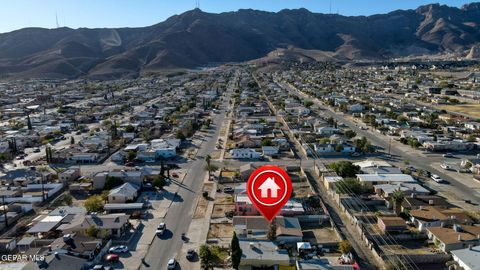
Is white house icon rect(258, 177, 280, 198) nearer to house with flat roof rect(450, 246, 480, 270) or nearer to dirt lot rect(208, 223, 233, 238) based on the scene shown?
dirt lot rect(208, 223, 233, 238)

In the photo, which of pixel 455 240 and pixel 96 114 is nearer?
pixel 455 240

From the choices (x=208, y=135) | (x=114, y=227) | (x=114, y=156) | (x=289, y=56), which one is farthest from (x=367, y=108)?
(x=289, y=56)

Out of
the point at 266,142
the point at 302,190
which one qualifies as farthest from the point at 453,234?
the point at 266,142

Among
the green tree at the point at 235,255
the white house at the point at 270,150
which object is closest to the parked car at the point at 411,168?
the white house at the point at 270,150

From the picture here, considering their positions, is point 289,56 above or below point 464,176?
above

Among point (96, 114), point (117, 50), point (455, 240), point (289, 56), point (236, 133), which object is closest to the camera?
point (455, 240)

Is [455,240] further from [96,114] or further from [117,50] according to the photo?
[117,50]

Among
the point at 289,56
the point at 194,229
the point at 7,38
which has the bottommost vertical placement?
the point at 194,229

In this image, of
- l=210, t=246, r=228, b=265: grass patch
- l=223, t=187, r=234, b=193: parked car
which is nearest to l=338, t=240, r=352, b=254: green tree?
l=210, t=246, r=228, b=265: grass patch
